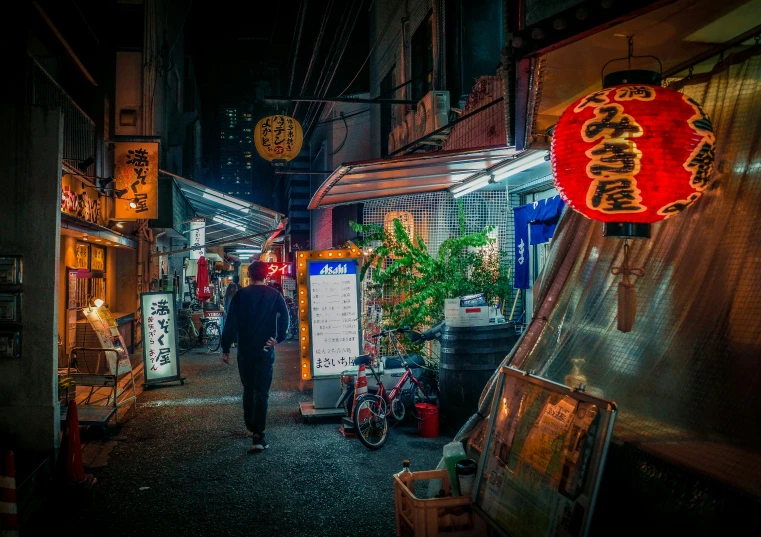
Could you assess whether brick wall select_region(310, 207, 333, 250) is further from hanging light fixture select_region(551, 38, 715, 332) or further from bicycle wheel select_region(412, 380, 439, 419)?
hanging light fixture select_region(551, 38, 715, 332)

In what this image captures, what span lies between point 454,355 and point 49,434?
593 cm

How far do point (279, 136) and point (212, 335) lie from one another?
1026 cm

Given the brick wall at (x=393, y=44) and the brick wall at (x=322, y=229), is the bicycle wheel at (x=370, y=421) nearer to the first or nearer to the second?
the brick wall at (x=393, y=44)

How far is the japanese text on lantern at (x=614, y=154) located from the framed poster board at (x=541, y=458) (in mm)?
1392

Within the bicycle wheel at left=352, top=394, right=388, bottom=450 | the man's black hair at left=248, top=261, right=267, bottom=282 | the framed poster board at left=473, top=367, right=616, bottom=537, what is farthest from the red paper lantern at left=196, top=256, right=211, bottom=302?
the framed poster board at left=473, top=367, right=616, bottom=537

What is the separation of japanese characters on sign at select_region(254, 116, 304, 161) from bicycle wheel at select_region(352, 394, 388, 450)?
27.2ft

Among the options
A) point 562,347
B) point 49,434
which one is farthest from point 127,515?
point 562,347

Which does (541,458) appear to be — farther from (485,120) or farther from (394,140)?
(394,140)

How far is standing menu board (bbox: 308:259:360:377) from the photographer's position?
1127 centimetres

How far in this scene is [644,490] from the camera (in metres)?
4.09

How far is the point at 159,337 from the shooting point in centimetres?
1431

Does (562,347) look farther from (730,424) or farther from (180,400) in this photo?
(180,400)

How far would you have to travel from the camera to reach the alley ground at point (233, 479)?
6.27 meters

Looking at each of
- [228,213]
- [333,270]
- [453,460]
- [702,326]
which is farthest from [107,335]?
[702,326]
